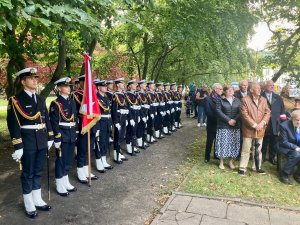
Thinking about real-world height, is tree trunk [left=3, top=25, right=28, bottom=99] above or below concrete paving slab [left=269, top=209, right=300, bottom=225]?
above

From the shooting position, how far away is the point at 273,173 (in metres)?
7.49

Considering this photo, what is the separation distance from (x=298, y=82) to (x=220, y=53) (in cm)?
326

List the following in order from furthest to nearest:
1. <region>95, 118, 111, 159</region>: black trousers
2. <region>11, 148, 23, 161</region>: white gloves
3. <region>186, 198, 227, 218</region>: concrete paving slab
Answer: <region>95, 118, 111, 159</region>: black trousers, <region>186, 198, 227, 218</region>: concrete paving slab, <region>11, 148, 23, 161</region>: white gloves

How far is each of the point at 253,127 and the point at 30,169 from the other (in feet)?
15.4

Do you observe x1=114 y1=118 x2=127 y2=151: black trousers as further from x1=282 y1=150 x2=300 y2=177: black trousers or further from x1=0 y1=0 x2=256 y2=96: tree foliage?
x1=282 y1=150 x2=300 y2=177: black trousers

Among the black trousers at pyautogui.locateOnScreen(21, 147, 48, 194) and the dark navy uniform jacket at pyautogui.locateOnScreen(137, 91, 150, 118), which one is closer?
the black trousers at pyautogui.locateOnScreen(21, 147, 48, 194)

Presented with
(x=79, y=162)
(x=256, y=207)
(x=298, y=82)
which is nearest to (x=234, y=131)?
(x=256, y=207)

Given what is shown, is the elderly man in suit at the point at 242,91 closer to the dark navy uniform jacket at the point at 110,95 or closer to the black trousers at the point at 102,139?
the dark navy uniform jacket at the point at 110,95

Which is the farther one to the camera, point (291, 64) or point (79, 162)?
point (291, 64)

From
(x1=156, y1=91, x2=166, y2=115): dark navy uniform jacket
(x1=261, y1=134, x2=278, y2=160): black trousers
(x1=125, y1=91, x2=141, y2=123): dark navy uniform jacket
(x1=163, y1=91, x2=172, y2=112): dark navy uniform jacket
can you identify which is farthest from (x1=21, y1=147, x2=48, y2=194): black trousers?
(x1=163, y1=91, x2=172, y2=112): dark navy uniform jacket

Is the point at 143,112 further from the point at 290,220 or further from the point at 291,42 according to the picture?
the point at 291,42

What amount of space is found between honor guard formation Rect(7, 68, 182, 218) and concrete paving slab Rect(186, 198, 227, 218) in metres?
2.27

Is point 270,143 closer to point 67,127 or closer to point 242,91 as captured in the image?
point 242,91

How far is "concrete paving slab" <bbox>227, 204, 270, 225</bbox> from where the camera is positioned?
4.94 metres
